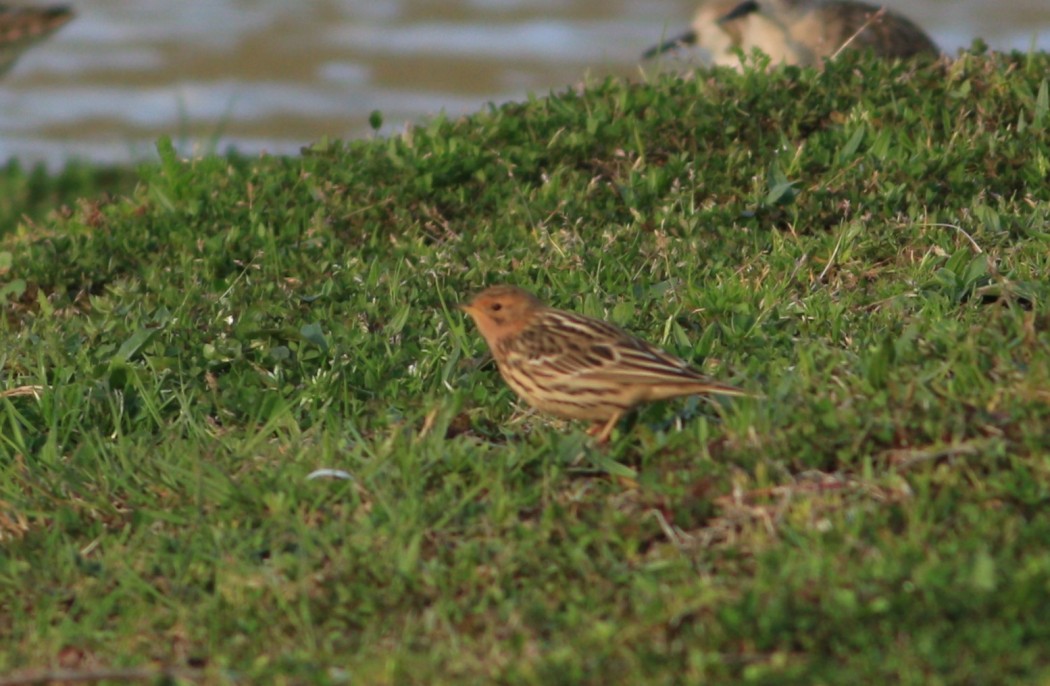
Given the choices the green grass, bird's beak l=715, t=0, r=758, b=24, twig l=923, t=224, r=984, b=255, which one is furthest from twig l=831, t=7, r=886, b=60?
bird's beak l=715, t=0, r=758, b=24

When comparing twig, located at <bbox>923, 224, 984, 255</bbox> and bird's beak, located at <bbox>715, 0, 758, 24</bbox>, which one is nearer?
twig, located at <bbox>923, 224, 984, 255</bbox>

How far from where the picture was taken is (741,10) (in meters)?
12.9

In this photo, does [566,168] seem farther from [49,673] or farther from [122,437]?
[49,673]

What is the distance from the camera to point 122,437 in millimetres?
5805

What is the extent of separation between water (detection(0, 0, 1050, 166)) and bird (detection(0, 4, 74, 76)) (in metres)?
1.04

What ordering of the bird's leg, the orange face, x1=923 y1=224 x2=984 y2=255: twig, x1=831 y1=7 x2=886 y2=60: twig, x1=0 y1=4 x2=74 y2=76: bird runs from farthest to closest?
x1=0 y1=4 x2=74 y2=76: bird < x1=831 y1=7 x2=886 y2=60: twig < x1=923 y1=224 x2=984 y2=255: twig < the orange face < the bird's leg

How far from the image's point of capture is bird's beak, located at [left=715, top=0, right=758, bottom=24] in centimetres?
1274

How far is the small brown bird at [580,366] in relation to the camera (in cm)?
520

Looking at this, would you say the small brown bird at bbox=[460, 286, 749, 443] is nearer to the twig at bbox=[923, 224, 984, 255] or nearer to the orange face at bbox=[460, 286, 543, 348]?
the orange face at bbox=[460, 286, 543, 348]

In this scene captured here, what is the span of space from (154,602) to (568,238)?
2.94 m

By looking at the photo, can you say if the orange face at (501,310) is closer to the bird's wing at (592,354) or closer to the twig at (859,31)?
the bird's wing at (592,354)

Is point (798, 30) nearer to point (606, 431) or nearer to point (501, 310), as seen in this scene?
point (501, 310)

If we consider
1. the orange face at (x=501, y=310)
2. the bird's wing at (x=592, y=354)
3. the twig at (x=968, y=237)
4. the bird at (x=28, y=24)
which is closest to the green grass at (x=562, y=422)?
the twig at (x=968, y=237)

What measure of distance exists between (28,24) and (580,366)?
33.2 ft
